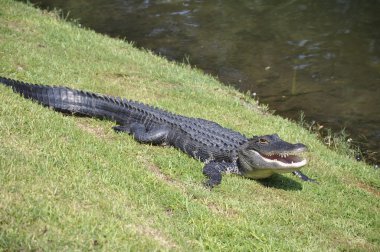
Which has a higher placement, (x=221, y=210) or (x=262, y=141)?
(x=262, y=141)

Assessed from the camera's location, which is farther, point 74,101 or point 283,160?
point 74,101

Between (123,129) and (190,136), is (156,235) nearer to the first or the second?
(190,136)

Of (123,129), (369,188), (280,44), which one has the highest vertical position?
(123,129)

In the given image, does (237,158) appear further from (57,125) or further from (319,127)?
(319,127)

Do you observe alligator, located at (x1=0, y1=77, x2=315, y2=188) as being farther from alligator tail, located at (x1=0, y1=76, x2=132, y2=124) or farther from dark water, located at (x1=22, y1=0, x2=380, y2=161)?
dark water, located at (x1=22, y1=0, x2=380, y2=161)

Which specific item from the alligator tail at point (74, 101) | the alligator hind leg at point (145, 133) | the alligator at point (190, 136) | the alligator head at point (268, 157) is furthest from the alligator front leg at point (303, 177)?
the alligator tail at point (74, 101)

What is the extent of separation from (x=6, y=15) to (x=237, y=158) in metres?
6.76

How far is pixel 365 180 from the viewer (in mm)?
7586

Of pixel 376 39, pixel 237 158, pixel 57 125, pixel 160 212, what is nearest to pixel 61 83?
pixel 57 125

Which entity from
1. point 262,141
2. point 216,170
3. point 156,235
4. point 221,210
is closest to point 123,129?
point 216,170

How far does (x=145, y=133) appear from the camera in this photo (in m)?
7.09

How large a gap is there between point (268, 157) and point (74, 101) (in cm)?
284

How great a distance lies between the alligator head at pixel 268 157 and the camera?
20.4ft

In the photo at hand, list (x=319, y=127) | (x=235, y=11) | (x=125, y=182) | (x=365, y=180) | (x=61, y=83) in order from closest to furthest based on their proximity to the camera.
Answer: (x=125, y=182) < (x=365, y=180) < (x=61, y=83) < (x=319, y=127) < (x=235, y=11)
